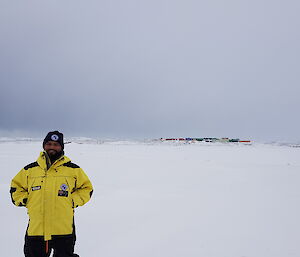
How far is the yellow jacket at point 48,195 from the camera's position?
2895 mm

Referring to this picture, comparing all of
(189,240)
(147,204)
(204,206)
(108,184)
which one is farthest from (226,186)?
(189,240)

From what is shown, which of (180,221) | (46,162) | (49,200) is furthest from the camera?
(180,221)

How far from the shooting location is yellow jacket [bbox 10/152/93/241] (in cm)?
289

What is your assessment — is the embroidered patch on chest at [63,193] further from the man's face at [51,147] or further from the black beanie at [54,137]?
the black beanie at [54,137]

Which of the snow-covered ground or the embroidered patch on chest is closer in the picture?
the embroidered patch on chest

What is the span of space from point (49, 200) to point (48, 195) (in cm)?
6

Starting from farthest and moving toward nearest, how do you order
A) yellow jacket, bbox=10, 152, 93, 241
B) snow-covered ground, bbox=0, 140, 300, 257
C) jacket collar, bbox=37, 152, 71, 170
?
snow-covered ground, bbox=0, 140, 300, 257, jacket collar, bbox=37, 152, 71, 170, yellow jacket, bbox=10, 152, 93, 241

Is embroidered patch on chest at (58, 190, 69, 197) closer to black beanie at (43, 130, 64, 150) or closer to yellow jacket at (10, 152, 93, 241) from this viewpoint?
yellow jacket at (10, 152, 93, 241)

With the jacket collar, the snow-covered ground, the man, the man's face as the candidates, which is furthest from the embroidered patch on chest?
the snow-covered ground

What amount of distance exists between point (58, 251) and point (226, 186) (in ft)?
26.5

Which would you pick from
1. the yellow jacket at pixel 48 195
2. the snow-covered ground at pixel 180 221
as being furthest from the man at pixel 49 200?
the snow-covered ground at pixel 180 221

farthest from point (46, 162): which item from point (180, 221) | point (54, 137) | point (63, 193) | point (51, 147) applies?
point (180, 221)

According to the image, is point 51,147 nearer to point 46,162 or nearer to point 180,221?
point 46,162

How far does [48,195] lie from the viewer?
9.58ft
